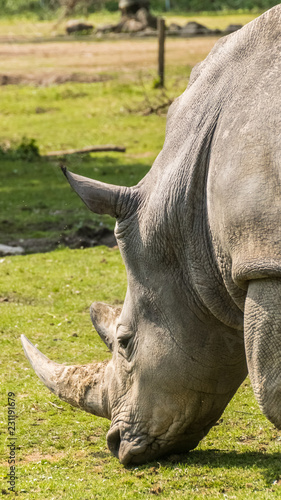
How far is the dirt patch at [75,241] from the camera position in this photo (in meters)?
10.8

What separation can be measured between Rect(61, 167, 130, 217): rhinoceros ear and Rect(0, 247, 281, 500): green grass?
151cm

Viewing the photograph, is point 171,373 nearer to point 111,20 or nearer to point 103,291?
point 103,291

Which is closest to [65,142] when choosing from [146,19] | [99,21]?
[146,19]

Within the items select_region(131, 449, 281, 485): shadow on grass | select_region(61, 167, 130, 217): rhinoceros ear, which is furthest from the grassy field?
select_region(61, 167, 130, 217): rhinoceros ear

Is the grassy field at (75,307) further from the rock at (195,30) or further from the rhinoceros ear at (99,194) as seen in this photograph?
the rhinoceros ear at (99,194)

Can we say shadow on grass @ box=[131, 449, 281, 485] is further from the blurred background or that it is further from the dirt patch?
the dirt patch

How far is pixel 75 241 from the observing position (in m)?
10.9

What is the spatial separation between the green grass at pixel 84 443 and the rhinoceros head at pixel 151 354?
0.20m

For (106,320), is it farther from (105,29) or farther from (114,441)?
(105,29)

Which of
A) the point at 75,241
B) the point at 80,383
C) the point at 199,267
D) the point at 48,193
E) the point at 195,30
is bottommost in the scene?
→ the point at 48,193

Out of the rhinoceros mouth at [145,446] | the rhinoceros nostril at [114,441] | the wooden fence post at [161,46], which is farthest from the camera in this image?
the wooden fence post at [161,46]

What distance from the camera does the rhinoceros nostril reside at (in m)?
4.89

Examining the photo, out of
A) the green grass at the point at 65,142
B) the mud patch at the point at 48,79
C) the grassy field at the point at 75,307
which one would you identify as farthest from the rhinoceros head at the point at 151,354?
the mud patch at the point at 48,79

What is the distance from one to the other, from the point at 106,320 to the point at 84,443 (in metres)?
1.08
